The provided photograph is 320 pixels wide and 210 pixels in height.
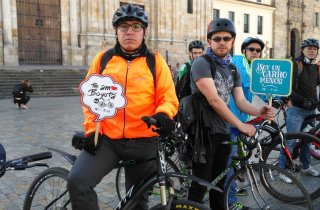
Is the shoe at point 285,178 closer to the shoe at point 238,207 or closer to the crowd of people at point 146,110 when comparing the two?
the crowd of people at point 146,110

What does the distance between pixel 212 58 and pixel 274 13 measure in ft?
146

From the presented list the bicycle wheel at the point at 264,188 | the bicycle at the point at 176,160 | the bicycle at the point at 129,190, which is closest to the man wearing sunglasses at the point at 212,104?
the bicycle at the point at 176,160

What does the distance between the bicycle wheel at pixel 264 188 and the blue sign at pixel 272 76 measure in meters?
0.88

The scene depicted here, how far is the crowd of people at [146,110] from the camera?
8.70 feet

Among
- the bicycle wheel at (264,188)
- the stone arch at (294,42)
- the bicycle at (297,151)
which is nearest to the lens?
the bicycle wheel at (264,188)

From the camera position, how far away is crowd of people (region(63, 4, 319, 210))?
2650 millimetres

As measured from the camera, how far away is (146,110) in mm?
2797

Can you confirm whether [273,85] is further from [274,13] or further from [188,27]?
[274,13]

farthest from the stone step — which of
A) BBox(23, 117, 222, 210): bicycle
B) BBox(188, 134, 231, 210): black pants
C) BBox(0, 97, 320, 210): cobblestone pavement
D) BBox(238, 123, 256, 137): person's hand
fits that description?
BBox(238, 123, 256, 137): person's hand

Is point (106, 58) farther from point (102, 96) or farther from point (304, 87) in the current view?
point (304, 87)

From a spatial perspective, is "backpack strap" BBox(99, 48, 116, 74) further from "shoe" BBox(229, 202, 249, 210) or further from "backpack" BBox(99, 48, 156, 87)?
"shoe" BBox(229, 202, 249, 210)

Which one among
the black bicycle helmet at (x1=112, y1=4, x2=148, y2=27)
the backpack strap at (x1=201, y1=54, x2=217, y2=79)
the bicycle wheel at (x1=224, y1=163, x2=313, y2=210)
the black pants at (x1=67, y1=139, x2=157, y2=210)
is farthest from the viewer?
the backpack strap at (x1=201, y1=54, x2=217, y2=79)

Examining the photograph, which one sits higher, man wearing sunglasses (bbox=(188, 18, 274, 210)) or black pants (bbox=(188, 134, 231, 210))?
man wearing sunglasses (bbox=(188, 18, 274, 210))

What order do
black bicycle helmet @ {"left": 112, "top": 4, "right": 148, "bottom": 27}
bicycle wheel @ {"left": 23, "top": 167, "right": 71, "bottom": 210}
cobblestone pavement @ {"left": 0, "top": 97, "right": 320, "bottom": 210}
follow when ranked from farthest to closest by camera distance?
1. cobblestone pavement @ {"left": 0, "top": 97, "right": 320, "bottom": 210}
2. bicycle wheel @ {"left": 23, "top": 167, "right": 71, "bottom": 210}
3. black bicycle helmet @ {"left": 112, "top": 4, "right": 148, "bottom": 27}
